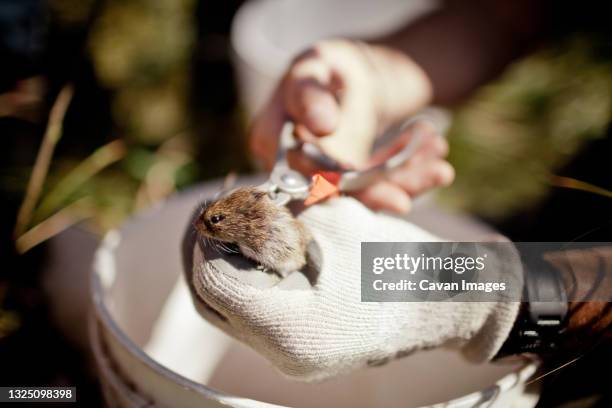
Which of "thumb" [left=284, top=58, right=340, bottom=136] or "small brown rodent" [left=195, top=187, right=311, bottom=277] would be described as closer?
"small brown rodent" [left=195, top=187, right=311, bottom=277]

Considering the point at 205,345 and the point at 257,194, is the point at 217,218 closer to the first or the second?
the point at 257,194

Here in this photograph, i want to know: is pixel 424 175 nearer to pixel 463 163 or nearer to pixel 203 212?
pixel 203 212

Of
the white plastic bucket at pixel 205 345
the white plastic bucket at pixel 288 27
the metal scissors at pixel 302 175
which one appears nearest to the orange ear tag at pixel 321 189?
the metal scissors at pixel 302 175

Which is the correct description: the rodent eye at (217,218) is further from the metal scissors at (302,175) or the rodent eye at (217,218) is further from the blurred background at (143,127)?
the blurred background at (143,127)

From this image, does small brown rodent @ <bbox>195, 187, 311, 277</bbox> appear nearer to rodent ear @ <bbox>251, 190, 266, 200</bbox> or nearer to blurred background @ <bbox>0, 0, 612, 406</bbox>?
rodent ear @ <bbox>251, 190, 266, 200</bbox>

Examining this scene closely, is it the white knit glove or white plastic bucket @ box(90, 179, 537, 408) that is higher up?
the white knit glove

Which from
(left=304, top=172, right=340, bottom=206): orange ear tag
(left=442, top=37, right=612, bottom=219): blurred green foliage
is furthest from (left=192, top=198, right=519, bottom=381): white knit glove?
(left=442, top=37, right=612, bottom=219): blurred green foliage

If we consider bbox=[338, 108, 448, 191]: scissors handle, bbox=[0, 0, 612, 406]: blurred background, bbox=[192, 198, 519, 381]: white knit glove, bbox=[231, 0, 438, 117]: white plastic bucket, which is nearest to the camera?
Answer: bbox=[192, 198, 519, 381]: white knit glove

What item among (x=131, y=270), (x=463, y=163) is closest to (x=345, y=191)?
(x=131, y=270)

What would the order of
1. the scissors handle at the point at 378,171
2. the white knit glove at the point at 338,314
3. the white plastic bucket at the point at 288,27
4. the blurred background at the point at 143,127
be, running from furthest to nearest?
1. the white plastic bucket at the point at 288,27
2. the blurred background at the point at 143,127
3. the scissors handle at the point at 378,171
4. the white knit glove at the point at 338,314
